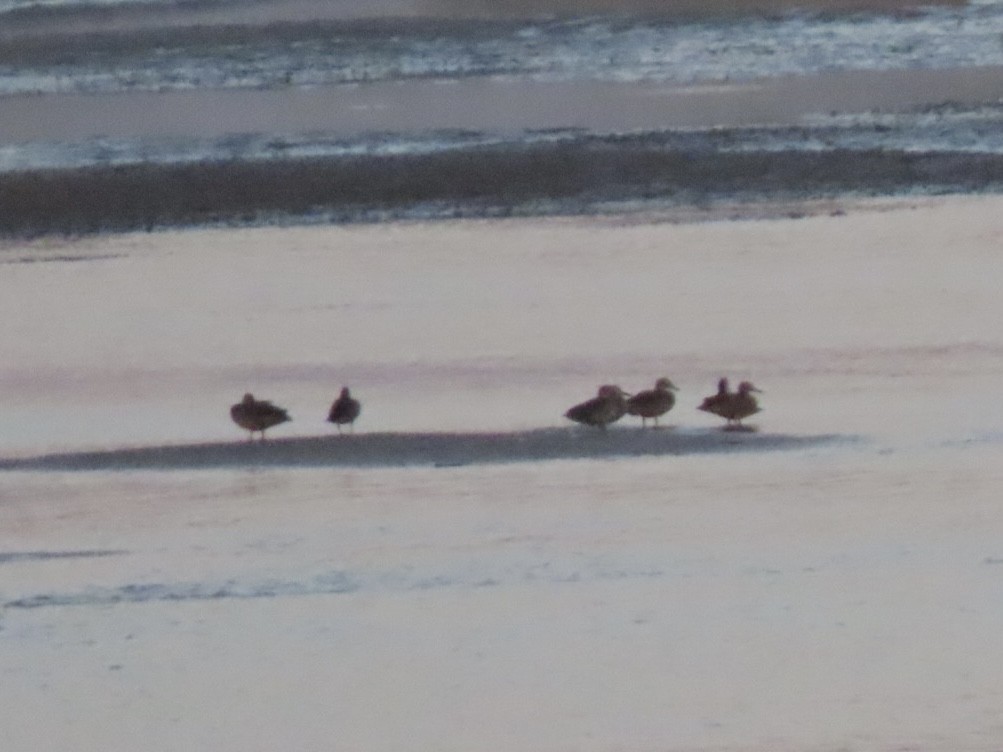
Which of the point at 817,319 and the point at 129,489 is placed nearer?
the point at 129,489

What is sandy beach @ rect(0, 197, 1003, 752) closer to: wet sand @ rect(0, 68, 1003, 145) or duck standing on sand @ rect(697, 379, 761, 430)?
duck standing on sand @ rect(697, 379, 761, 430)

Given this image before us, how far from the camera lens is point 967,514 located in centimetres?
642

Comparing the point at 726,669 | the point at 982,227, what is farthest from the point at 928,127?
the point at 726,669

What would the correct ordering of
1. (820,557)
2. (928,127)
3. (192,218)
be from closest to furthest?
(820,557)
(192,218)
(928,127)

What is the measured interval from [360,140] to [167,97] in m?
1.60

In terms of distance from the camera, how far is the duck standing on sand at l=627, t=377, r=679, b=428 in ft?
23.2

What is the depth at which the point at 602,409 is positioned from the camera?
7.12 meters

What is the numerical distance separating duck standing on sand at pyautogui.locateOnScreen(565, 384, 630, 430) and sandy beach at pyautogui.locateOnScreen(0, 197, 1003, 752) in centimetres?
6

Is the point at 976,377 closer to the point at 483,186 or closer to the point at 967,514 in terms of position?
the point at 967,514

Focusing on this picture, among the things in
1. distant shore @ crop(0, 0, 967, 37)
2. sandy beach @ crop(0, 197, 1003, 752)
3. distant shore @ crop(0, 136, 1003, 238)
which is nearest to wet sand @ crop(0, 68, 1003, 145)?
distant shore @ crop(0, 136, 1003, 238)

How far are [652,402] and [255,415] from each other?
1.14 metres

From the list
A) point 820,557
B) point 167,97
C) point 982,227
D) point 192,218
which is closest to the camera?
point 820,557

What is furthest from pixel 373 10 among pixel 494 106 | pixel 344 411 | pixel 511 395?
pixel 344 411

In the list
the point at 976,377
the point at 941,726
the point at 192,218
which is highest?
the point at 192,218
